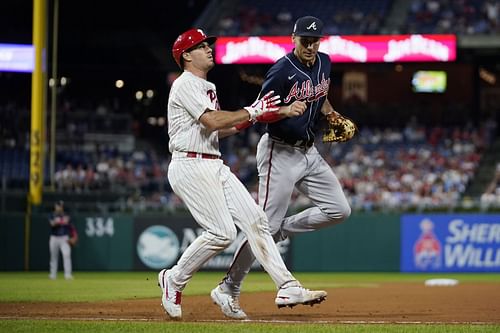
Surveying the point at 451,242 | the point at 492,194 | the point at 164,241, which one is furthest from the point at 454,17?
the point at 164,241

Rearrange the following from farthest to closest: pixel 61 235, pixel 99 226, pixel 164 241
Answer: pixel 99 226 < pixel 164 241 < pixel 61 235

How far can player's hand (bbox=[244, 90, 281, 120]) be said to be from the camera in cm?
664

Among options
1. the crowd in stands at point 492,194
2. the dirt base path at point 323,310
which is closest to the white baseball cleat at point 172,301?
the dirt base path at point 323,310

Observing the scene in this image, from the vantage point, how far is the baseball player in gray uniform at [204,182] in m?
6.72

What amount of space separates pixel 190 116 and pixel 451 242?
14.5 metres

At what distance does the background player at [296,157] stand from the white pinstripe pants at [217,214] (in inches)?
16.2

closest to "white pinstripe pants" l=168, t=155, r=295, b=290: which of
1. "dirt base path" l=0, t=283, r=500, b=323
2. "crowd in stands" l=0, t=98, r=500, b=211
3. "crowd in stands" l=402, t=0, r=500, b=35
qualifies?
"dirt base path" l=0, t=283, r=500, b=323

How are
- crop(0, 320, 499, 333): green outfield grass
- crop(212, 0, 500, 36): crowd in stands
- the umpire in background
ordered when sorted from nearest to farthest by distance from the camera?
1. crop(0, 320, 499, 333): green outfield grass
2. the umpire in background
3. crop(212, 0, 500, 36): crowd in stands

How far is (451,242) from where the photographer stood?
20375 millimetres

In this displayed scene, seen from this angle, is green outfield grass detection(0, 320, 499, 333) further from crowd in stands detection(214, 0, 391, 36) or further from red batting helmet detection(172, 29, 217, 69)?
crowd in stands detection(214, 0, 391, 36)

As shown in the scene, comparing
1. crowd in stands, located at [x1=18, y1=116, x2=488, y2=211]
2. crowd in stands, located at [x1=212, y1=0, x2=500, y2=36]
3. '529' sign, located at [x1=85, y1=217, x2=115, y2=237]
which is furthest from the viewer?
crowd in stands, located at [x1=212, y1=0, x2=500, y2=36]

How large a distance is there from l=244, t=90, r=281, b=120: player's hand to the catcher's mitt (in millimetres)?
878

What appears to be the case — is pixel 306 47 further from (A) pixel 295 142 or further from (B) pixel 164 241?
(B) pixel 164 241

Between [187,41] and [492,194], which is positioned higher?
[187,41]
